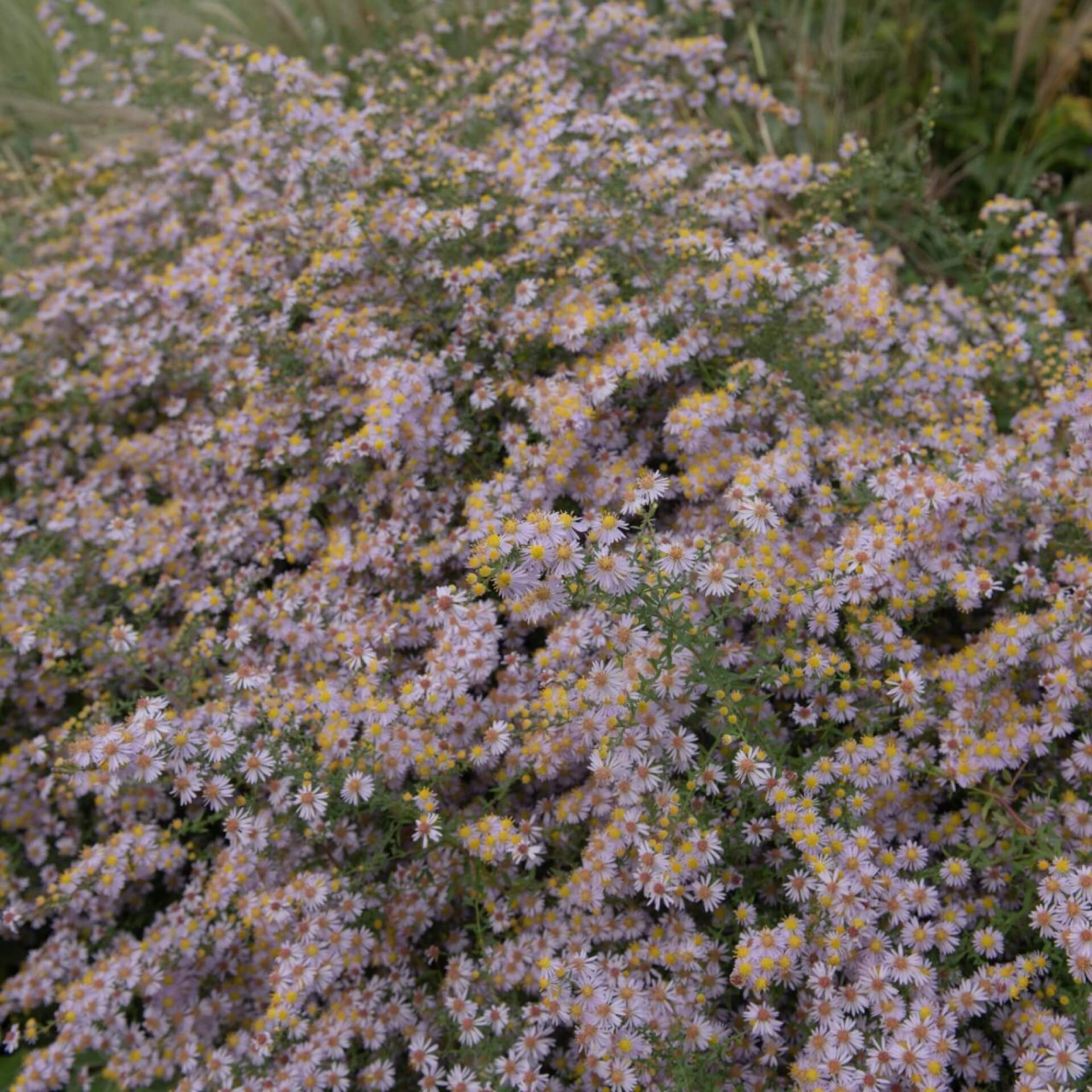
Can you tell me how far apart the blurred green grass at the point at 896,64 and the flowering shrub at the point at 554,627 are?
1.09m

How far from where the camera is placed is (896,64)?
5.23 m

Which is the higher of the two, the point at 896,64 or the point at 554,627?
the point at 896,64

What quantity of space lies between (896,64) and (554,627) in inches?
171

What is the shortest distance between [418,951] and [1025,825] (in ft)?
5.37

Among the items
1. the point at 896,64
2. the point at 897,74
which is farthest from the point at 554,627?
Result: the point at 896,64

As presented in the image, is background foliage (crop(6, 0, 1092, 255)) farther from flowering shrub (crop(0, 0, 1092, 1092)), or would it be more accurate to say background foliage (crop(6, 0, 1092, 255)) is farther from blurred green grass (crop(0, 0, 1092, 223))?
flowering shrub (crop(0, 0, 1092, 1092))

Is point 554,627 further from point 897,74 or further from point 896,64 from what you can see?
point 896,64

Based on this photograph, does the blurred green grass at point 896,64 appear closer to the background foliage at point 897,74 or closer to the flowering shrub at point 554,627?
the background foliage at point 897,74

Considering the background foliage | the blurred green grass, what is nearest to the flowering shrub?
the background foliage

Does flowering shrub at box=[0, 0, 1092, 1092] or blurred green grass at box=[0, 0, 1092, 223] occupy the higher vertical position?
blurred green grass at box=[0, 0, 1092, 223]

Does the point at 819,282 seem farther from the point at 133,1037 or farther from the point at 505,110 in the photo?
the point at 133,1037

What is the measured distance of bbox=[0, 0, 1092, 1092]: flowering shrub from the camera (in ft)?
7.19

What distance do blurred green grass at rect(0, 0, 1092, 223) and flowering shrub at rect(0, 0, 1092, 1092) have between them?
1086mm

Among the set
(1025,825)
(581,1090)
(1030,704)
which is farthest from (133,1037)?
(1030,704)
